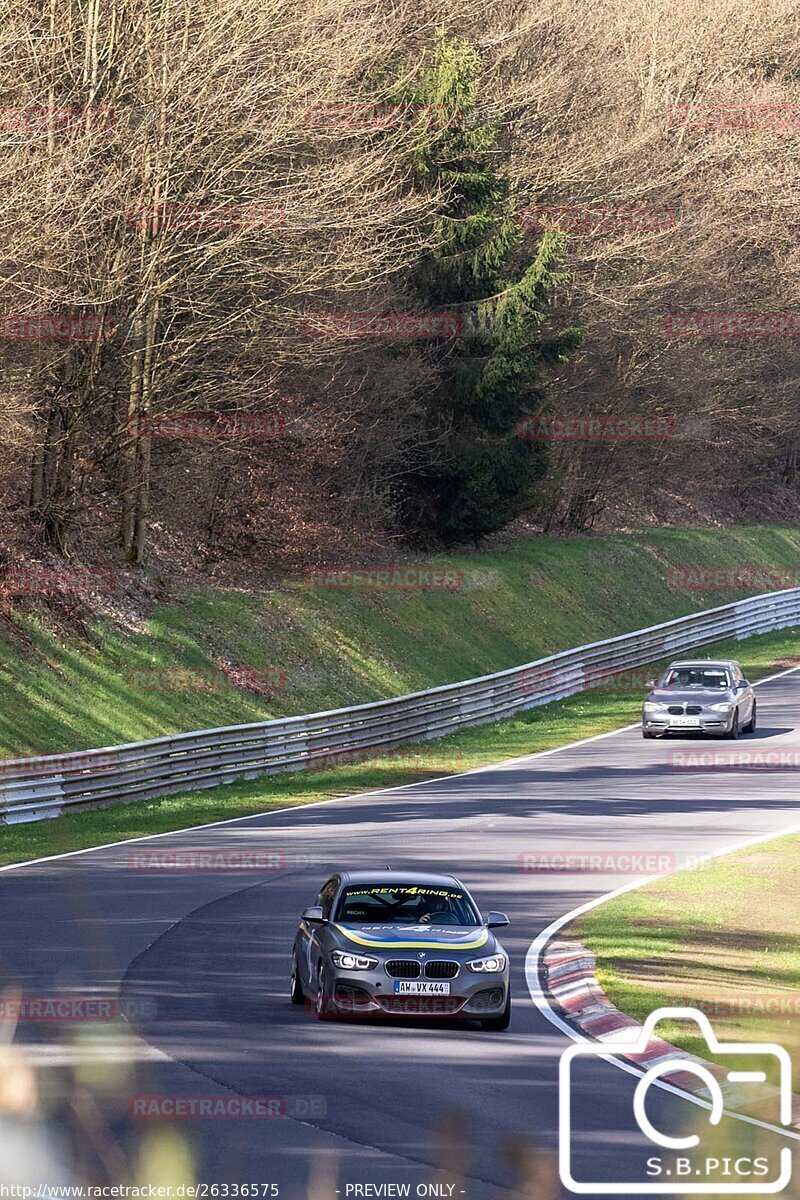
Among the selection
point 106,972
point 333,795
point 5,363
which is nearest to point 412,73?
point 5,363

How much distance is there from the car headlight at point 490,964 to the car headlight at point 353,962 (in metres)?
0.75

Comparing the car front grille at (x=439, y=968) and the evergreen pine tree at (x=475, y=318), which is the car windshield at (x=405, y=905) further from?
the evergreen pine tree at (x=475, y=318)

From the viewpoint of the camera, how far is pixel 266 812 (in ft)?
90.8

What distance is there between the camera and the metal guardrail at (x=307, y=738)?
26.6 metres

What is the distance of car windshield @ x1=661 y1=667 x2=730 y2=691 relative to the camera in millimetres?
36469

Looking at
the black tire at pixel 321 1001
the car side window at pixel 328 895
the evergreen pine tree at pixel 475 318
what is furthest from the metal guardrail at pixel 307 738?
the black tire at pixel 321 1001

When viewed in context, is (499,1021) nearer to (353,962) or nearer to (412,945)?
(412,945)

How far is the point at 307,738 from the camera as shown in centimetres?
3281

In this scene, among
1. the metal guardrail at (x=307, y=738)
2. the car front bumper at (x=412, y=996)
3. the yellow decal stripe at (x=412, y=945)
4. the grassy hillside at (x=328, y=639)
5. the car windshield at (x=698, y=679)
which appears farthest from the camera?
the car windshield at (x=698, y=679)

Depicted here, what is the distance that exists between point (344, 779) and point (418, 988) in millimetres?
18836

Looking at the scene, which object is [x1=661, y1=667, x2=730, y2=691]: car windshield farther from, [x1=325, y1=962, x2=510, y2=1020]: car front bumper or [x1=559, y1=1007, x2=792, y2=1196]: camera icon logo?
[x1=559, y1=1007, x2=792, y2=1196]: camera icon logo

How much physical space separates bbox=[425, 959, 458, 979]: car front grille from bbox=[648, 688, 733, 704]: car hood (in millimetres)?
23356

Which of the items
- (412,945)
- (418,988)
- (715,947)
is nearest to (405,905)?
(412,945)

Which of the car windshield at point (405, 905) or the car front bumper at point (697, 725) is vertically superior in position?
the car front bumper at point (697, 725)
